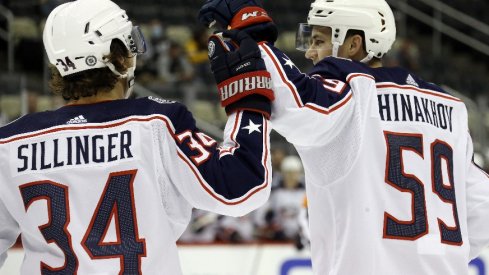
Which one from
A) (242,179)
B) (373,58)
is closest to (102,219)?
(242,179)

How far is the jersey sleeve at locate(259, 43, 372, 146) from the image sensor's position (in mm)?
3539

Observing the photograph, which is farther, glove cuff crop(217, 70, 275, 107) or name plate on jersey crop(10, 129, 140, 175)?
glove cuff crop(217, 70, 275, 107)

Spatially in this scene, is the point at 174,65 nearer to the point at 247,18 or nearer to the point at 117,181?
the point at 247,18

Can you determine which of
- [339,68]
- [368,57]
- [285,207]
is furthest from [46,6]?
[339,68]

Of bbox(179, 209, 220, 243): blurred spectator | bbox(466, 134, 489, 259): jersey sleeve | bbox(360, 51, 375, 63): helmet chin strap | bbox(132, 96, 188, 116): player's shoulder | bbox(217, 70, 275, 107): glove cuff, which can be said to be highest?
bbox(360, 51, 375, 63): helmet chin strap

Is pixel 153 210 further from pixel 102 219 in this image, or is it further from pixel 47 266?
pixel 47 266

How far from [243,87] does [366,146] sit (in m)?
0.62

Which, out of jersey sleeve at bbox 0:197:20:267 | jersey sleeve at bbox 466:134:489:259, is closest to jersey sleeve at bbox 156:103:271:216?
jersey sleeve at bbox 0:197:20:267

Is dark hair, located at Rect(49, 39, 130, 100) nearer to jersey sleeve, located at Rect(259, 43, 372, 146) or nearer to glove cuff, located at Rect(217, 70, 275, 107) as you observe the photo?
glove cuff, located at Rect(217, 70, 275, 107)

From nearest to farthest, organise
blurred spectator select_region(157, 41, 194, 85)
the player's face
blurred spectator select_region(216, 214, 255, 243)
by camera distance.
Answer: the player's face
blurred spectator select_region(216, 214, 255, 243)
blurred spectator select_region(157, 41, 194, 85)

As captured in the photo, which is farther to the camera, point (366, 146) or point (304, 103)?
point (366, 146)

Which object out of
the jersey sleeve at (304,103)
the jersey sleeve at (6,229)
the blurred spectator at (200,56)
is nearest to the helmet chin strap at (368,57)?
the jersey sleeve at (304,103)

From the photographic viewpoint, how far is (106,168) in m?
3.16

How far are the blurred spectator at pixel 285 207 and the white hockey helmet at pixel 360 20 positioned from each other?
17.4 feet
